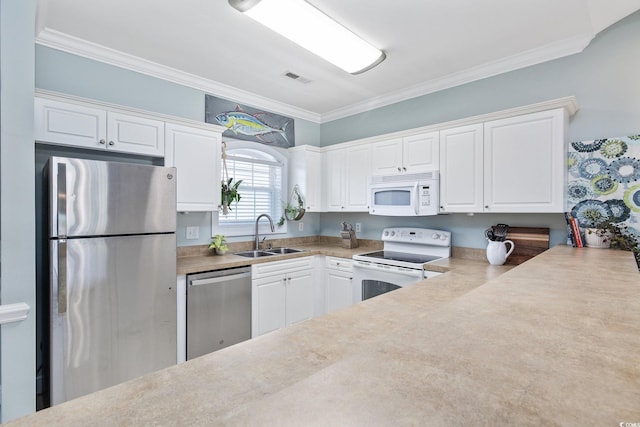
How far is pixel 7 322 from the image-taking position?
5.11ft

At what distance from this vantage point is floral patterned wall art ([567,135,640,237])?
227cm

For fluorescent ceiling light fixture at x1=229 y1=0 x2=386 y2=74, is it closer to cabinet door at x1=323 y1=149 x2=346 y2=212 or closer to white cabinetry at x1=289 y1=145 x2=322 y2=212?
cabinet door at x1=323 y1=149 x2=346 y2=212

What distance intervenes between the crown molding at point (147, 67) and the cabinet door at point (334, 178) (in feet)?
2.82

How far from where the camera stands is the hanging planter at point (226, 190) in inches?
128

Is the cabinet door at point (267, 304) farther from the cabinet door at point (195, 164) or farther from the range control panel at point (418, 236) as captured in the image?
the range control panel at point (418, 236)

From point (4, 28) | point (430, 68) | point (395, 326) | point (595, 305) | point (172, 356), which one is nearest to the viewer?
point (595, 305)

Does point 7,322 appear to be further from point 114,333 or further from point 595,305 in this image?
point 595,305

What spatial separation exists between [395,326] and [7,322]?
74.9 inches

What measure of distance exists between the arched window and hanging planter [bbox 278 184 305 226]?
9 cm

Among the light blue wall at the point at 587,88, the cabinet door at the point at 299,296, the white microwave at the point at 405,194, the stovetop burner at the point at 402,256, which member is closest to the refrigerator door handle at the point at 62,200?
the cabinet door at the point at 299,296

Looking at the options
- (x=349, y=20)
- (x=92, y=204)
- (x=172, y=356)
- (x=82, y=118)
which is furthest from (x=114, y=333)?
(x=349, y=20)

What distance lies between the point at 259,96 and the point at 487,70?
2401 mm

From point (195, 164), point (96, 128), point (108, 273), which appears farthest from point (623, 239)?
point (96, 128)

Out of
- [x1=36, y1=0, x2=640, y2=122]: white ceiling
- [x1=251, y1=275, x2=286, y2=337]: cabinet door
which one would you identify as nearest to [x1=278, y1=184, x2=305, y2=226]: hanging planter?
[x1=251, y1=275, x2=286, y2=337]: cabinet door
